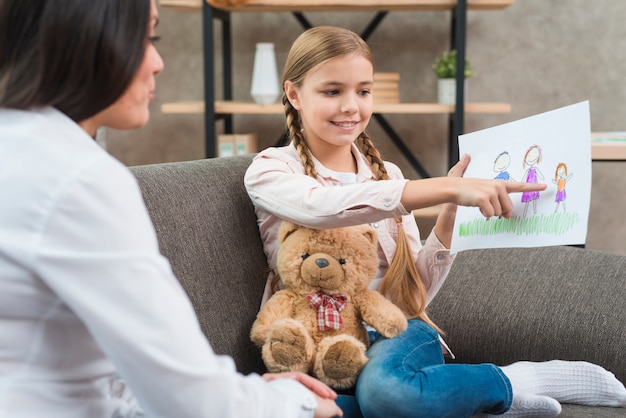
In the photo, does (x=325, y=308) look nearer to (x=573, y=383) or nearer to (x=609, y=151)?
(x=573, y=383)

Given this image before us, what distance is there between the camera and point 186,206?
4.58ft

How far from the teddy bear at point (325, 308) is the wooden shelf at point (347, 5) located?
→ 184 centimetres

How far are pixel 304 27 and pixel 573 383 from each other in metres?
2.38

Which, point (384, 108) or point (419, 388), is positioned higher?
point (384, 108)

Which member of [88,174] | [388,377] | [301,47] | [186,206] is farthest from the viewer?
[301,47]

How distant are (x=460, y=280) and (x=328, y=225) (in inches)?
23.8

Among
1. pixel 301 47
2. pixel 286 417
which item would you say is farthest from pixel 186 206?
pixel 286 417

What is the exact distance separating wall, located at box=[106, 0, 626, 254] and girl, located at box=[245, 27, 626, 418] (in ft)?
6.25

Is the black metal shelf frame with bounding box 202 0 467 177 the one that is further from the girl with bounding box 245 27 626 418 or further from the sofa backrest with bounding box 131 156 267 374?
the sofa backrest with bounding box 131 156 267 374

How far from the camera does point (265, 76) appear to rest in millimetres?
3256

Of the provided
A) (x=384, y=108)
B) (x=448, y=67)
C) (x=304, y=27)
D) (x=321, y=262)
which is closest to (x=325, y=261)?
(x=321, y=262)

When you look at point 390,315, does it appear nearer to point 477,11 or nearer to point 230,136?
point 230,136

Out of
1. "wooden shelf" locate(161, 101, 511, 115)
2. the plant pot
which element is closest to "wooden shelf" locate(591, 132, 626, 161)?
"wooden shelf" locate(161, 101, 511, 115)

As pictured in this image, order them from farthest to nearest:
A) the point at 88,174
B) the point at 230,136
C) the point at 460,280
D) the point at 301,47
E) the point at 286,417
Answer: the point at 230,136, the point at 460,280, the point at 301,47, the point at 286,417, the point at 88,174
